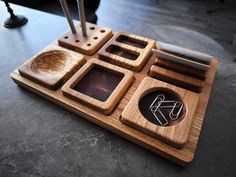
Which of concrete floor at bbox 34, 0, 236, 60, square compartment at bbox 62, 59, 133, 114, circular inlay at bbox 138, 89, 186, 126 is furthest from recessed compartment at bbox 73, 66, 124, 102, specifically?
concrete floor at bbox 34, 0, 236, 60

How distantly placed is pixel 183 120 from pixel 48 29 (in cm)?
74

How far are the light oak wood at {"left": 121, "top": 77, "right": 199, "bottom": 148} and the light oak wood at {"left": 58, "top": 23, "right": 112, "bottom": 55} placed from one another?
26 cm

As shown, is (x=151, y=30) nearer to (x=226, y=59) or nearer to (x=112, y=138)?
(x=226, y=59)

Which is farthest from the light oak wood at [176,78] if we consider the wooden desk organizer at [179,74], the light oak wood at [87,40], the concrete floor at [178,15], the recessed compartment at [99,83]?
the concrete floor at [178,15]

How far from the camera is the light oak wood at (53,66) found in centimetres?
59

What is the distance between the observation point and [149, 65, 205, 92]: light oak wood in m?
0.54

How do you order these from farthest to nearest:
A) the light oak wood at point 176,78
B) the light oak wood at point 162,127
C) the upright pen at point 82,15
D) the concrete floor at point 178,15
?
1. the concrete floor at point 178,15
2. the upright pen at point 82,15
3. the light oak wood at point 176,78
4. the light oak wood at point 162,127

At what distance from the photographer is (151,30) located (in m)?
1.07

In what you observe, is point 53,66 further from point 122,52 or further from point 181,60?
point 181,60

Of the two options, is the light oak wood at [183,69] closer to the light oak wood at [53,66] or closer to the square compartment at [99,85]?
the square compartment at [99,85]

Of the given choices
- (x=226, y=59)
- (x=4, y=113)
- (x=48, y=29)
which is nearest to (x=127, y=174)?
(x=4, y=113)

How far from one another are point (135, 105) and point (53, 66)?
324 mm

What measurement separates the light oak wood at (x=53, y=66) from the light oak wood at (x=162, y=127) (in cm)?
23

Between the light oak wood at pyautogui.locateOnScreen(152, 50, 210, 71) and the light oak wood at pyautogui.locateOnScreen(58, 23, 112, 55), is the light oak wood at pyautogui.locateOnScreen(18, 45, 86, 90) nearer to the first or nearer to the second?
the light oak wood at pyautogui.locateOnScreen(58, 23, 112, 55)
